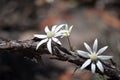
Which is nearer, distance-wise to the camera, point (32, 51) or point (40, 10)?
point (32, 51)

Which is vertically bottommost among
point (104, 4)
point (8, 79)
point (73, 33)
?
point (8, 79)

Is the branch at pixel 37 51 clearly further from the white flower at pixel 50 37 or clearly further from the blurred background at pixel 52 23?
the blurred background at pixel 52 23

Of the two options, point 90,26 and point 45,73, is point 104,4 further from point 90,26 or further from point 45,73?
point 45,73

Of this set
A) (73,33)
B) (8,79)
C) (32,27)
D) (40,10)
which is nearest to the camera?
(8,79)

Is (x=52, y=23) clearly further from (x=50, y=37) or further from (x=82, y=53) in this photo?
(x=82, y=53)

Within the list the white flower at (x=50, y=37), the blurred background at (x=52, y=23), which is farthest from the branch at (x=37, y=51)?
the blurred background at (x=52, y=23)

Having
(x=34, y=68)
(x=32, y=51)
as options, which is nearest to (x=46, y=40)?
(x=32, y=51)

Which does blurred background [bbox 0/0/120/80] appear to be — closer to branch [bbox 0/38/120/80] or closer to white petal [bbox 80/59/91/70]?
branch [bbox 0/38/120/80]

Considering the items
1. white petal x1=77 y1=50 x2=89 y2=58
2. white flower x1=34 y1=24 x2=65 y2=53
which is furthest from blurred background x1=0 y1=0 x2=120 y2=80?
white petal x1=77 y1=50 x2=89 y2=58
